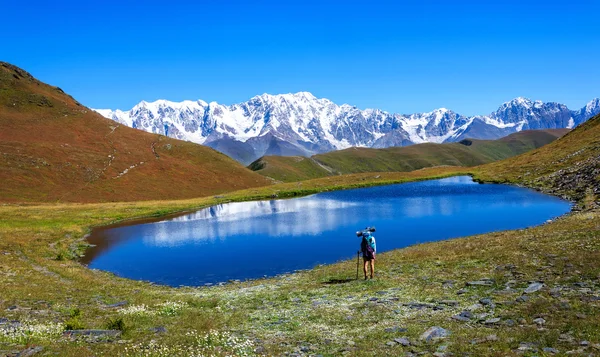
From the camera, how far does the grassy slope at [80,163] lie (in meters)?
130

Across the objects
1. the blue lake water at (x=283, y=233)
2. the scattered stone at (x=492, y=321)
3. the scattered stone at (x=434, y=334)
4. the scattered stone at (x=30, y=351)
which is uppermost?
the scattered stone at (x=30, y=351)

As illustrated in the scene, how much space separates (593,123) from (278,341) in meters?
183

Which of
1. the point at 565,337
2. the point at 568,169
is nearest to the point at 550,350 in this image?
the point at 565,337

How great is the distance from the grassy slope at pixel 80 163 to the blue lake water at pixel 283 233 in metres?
52.6

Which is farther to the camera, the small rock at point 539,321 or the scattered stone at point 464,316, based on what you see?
the scattered stone at point 464,316

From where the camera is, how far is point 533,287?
21.1 metres

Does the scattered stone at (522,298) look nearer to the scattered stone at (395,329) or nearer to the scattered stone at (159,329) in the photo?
the scattered stone at (395,329)

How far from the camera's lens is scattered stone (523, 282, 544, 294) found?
20.6 metres

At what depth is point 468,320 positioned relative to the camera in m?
17.9

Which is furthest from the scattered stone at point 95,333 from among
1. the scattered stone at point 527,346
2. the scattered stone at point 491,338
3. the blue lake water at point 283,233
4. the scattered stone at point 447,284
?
the blue lake water at point 283,233

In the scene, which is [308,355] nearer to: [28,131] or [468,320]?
[468,320]

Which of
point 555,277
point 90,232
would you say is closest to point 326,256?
point 555,277

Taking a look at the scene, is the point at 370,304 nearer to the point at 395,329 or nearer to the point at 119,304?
the point at 395,329

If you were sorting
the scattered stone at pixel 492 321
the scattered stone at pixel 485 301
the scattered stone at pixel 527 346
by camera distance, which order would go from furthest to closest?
1. the scattered stone at pixel 485 301
2. the scattered stone at pixel 492 321
3. the scattered stone at pixel 527 346
